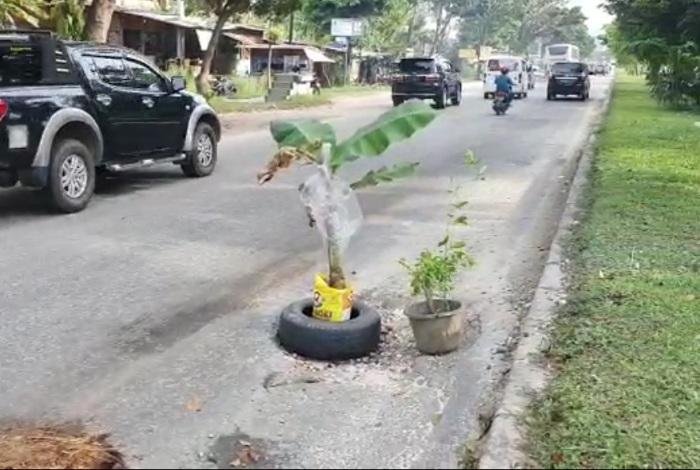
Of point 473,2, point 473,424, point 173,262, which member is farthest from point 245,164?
point 473,2

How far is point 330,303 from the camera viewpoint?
4957 millimetres

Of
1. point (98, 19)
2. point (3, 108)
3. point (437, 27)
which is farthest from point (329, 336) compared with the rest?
point (437, 27)

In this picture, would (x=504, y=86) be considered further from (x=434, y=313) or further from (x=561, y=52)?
(x=561, y=52)

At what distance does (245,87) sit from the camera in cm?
3328

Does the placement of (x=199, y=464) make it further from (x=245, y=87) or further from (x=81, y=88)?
(x=245, y=87)

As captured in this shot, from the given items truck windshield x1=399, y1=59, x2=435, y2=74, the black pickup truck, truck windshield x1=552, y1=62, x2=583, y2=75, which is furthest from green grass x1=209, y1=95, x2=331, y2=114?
the black pickup truck

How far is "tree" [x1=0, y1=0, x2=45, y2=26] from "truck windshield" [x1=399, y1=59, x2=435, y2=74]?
40.3 ft

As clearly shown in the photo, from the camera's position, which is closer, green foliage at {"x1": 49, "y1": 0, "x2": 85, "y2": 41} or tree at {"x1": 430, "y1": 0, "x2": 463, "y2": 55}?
green foliage at {"x1": 49, "y1": 0, "x2": 85, "y2": 41}

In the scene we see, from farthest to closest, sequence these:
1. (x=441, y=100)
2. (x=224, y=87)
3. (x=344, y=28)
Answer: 1. (x=344, y=28)
2. (x=224, y=87)
3. (x=441, y=100)

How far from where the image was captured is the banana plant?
4.91 metres

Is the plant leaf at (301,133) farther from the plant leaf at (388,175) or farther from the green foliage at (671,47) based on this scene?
the green foliage at (671,47)

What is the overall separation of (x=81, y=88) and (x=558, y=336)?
633 centimetres

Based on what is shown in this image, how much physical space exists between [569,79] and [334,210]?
31.1 metres

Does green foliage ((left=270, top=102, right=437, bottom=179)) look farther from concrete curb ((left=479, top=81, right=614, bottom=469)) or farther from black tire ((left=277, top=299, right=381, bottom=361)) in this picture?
concrete curb ((left=479, top=81, right=614, bottom=469))
